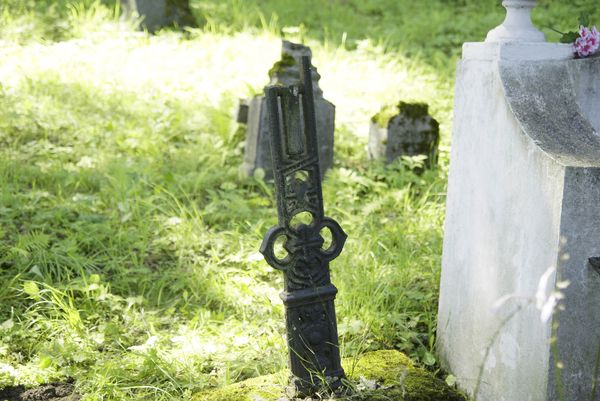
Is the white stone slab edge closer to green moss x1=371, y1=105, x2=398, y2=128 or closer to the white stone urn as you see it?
the white stone urn

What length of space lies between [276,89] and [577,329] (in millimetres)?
1200

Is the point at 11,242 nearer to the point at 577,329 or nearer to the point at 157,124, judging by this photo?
the point at 157,124

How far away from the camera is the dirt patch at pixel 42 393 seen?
105 inches

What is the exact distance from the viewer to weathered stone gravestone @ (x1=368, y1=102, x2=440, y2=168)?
5156 millimetres

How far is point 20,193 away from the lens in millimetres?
4438

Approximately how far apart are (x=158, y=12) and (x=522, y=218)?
7.41m

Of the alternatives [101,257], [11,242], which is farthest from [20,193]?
[101,257]

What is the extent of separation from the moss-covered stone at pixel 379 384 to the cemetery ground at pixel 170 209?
98mm

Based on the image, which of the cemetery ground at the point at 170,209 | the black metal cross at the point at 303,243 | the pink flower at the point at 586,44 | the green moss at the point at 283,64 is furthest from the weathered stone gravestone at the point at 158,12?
Result: the pink flower at the point at 586,44

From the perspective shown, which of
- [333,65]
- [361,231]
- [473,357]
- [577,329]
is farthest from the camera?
[333,65]

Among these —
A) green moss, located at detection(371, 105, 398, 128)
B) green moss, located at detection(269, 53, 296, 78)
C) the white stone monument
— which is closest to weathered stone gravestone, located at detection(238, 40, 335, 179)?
green moss, located at detection(269, 53, 296, 78)

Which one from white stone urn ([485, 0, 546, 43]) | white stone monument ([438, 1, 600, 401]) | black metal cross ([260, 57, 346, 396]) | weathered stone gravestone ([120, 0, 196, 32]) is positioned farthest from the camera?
weathered stone gravestone ([120, 0, 196, 32])

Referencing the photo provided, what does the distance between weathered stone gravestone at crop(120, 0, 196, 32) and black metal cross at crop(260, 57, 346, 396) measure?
6711 mm

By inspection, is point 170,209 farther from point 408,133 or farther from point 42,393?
point 42,393
